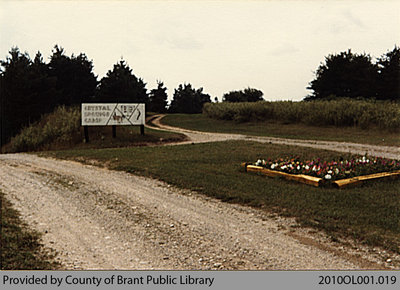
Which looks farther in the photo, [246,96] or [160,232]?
[246,96]

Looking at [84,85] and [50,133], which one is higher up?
[84,85]

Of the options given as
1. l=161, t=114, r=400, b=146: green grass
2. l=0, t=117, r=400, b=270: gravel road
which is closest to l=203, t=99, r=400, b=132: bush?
l=161, t=114, r=400, b=146: green grass

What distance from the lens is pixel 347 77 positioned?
97.2ft

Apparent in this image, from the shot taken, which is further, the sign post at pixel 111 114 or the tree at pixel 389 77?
the tree at pixel 389 77

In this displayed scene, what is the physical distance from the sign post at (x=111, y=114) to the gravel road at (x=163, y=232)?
11402mm

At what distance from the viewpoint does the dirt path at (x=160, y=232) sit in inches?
167

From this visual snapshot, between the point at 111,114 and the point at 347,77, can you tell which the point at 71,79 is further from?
the point at 347,77

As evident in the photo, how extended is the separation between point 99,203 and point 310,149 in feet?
25.8

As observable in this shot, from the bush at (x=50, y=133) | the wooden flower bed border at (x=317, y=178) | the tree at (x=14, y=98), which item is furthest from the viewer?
the tree at (x=14, y=98)

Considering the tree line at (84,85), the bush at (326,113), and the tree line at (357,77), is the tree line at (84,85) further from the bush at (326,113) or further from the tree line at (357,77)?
the bush at (326,113)

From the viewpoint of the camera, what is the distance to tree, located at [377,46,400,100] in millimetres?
28219

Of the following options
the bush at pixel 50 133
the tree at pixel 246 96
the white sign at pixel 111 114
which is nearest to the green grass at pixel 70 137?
the bush at pixel 50 133

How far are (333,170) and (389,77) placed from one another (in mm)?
24454

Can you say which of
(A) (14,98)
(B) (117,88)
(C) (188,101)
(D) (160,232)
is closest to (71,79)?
(A) (14,98)
